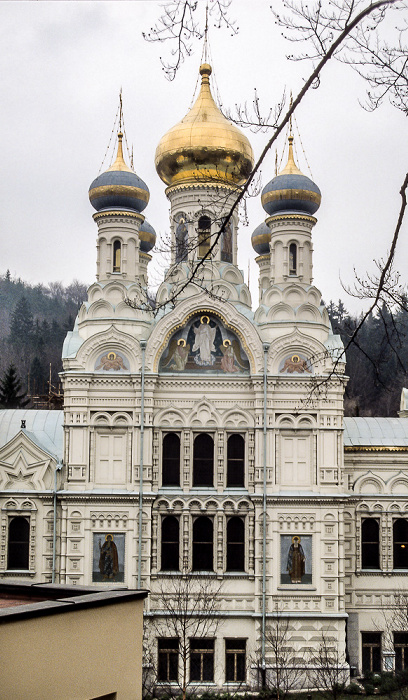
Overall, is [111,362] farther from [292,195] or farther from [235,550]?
[292,195]

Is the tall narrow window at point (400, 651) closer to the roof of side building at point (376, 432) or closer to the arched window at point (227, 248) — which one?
the roof of side building at point (376, 432)

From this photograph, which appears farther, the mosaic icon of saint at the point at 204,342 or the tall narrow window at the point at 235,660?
the mosaic icon of saint at the point at 204,342

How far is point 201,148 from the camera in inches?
948

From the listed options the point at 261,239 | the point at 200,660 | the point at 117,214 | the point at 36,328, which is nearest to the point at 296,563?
the point at 200,660

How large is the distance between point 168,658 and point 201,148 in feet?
40.9

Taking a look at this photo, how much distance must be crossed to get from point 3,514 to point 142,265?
10057 mm

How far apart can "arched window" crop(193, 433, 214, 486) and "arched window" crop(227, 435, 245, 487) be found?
1.34 ft

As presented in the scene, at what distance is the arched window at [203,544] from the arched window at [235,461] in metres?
1.09

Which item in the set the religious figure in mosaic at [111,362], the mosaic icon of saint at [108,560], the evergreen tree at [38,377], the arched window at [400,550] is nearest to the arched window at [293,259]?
the religious figure in mosaic at [111,362]

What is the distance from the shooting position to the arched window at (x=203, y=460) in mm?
22312

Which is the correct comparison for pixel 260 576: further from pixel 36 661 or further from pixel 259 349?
pixel 36 661

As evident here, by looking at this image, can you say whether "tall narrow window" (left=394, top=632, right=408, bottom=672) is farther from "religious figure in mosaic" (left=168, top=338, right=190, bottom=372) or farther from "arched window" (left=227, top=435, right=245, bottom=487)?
"religious figure in mosaic" (left=168, top=338, right=190, bottom=372)

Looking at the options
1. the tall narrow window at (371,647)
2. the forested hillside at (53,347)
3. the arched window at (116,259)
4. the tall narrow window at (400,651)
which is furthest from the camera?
the forested hillside at (53,347)

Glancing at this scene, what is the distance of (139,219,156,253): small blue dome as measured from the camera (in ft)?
98.3
